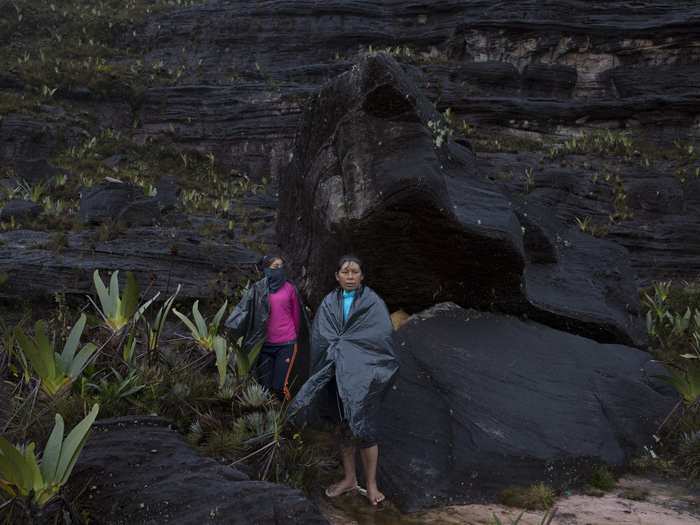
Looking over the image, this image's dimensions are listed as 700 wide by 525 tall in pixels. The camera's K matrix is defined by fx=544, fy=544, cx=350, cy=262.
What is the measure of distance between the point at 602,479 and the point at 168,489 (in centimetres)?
374

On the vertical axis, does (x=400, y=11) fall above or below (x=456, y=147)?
above

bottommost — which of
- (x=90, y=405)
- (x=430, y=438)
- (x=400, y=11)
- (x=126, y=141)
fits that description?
(x=430, y=438)

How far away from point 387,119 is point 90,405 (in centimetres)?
417

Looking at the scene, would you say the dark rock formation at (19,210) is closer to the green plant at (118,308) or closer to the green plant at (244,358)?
the green plant at (118,308)

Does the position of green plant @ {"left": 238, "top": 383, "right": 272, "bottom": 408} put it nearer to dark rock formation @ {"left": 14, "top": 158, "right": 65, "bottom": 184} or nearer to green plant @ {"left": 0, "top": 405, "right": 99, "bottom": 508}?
green plant @ {"left": 0, "top": 405, "right": 99, "bottom": 508}

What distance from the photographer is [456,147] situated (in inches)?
303

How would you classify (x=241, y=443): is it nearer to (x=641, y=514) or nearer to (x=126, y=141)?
(x=641, y=514)

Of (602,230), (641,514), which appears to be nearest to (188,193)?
(602,230)

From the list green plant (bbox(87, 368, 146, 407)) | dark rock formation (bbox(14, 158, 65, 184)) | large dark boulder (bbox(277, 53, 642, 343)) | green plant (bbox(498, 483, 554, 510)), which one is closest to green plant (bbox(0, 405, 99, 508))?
green plant (bbox(87, 368, 146, 407))

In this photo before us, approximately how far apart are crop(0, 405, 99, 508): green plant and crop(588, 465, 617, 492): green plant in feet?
13.7

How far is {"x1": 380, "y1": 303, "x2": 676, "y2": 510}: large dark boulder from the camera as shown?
182 inches

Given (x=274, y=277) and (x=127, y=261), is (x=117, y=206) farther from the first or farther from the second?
(x=274, y=277)

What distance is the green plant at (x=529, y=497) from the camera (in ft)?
14.3

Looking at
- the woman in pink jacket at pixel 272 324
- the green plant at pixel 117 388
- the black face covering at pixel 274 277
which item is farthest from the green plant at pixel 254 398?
the black face covering at pixel 274 277
